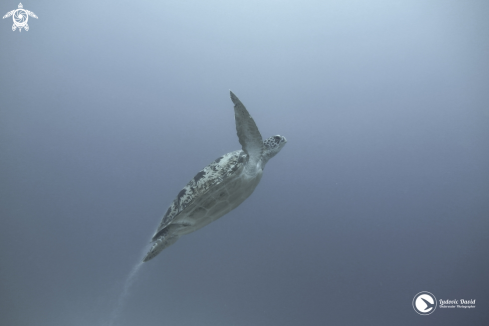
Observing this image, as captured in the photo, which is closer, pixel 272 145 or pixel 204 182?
pixel 204 182

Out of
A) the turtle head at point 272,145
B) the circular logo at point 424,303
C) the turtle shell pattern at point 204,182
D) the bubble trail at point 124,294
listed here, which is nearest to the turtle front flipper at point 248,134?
the turtle shell pattern at point 204,182

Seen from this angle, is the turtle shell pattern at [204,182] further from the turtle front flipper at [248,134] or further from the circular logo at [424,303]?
the circular logo at [424,303]

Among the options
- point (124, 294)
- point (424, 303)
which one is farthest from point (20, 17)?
point (424, 303)

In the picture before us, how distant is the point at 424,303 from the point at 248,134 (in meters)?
5.25

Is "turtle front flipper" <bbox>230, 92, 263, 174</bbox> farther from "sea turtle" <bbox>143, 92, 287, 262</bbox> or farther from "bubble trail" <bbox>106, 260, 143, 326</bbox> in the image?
"bubble trail" <bbox>106, 260, 143, 326</bbox>

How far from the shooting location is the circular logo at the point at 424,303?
4180 mm

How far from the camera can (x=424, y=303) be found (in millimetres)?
4270

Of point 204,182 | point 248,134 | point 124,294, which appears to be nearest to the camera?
point 204,182

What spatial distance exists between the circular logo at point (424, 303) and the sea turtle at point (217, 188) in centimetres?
470

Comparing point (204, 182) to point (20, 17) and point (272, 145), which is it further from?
point (20, 17)

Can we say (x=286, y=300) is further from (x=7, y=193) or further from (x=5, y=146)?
Answer: (x=5, y=146)

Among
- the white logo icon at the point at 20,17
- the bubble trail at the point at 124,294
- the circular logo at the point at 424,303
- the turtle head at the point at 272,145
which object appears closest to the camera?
the turtle head at the point at 272,145

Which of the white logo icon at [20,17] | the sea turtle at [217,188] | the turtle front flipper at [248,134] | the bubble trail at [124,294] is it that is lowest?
the bubble trail at [124,294]

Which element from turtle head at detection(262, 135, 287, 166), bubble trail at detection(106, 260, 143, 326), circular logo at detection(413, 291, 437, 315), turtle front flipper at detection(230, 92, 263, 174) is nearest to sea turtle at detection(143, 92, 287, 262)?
turtle front flipper at detection(230, 92, 263, 174)
